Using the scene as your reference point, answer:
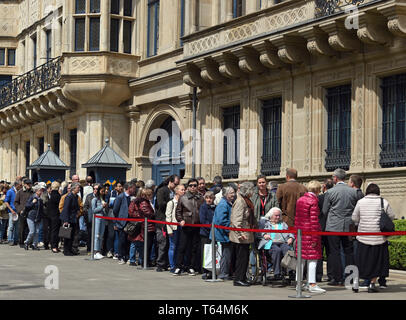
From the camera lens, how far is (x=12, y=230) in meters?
24.8

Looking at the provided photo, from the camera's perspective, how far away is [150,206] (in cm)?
1822

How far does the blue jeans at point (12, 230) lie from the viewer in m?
24.4

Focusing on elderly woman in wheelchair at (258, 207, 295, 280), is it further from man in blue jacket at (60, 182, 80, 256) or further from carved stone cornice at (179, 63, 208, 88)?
carved stone cornice at (179, 63, 208, 88)

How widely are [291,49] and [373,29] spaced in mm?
3007

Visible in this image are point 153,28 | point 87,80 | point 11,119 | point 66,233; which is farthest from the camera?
point 11,119

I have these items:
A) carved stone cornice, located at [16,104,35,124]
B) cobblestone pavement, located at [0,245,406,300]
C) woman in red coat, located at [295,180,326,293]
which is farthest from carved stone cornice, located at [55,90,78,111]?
woman in red coat, located at [295,180,326,293]

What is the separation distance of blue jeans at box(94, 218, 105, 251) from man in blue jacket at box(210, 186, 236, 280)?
5215 mm

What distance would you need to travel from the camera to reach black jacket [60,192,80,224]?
817 inches

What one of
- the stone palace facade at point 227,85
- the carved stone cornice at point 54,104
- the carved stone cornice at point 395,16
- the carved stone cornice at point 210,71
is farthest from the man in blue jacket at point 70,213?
the carved stone cornice at point 54,104

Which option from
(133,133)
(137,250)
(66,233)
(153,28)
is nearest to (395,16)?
(137,250)

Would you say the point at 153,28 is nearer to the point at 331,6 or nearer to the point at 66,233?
the point at 331,6

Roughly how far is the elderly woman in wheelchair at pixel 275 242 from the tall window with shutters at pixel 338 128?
5.74 m
